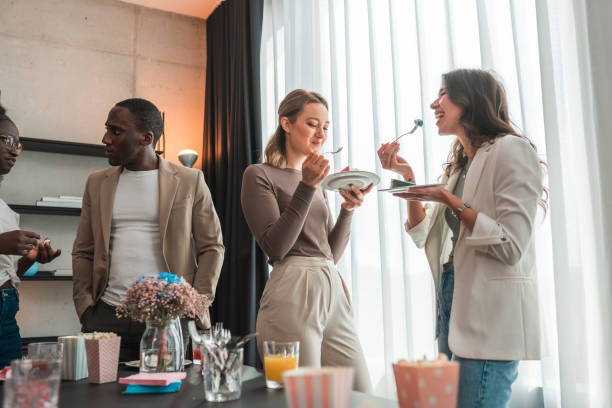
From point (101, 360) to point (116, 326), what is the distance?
64cm

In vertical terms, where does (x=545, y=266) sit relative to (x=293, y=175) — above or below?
below

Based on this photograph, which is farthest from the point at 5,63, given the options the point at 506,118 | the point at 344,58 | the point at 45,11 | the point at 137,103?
the point at 506,118

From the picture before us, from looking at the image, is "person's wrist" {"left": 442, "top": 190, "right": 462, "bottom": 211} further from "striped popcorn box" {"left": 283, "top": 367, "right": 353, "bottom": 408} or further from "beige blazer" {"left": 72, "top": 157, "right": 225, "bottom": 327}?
"beige blazer" {"left": 72, "top": 157, "right": 225, "bottom": 327}

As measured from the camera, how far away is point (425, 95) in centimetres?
211

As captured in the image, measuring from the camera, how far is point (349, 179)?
175cm

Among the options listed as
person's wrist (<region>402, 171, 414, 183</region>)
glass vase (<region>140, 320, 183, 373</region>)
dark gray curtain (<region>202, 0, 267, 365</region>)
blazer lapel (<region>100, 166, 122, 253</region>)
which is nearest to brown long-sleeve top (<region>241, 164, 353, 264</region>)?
person's wrist (<region>402, 171, 414, 183</region>)

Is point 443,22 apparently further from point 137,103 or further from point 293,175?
point 137,103

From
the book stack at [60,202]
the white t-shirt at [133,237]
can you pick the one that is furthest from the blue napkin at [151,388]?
the book stack at [60,202]

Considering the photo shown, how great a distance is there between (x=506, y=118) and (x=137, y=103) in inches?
57.8

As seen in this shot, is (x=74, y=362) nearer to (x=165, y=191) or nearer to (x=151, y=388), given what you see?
(x=151, y=388)

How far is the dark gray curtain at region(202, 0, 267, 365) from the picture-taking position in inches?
131

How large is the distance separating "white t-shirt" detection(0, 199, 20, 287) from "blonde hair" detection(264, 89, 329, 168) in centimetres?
116

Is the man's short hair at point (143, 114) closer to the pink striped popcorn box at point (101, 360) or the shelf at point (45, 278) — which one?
the pink striped popcorn box at point (101, 360)

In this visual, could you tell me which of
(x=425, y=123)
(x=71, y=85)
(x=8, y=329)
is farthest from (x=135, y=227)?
(x=71, y=85)
